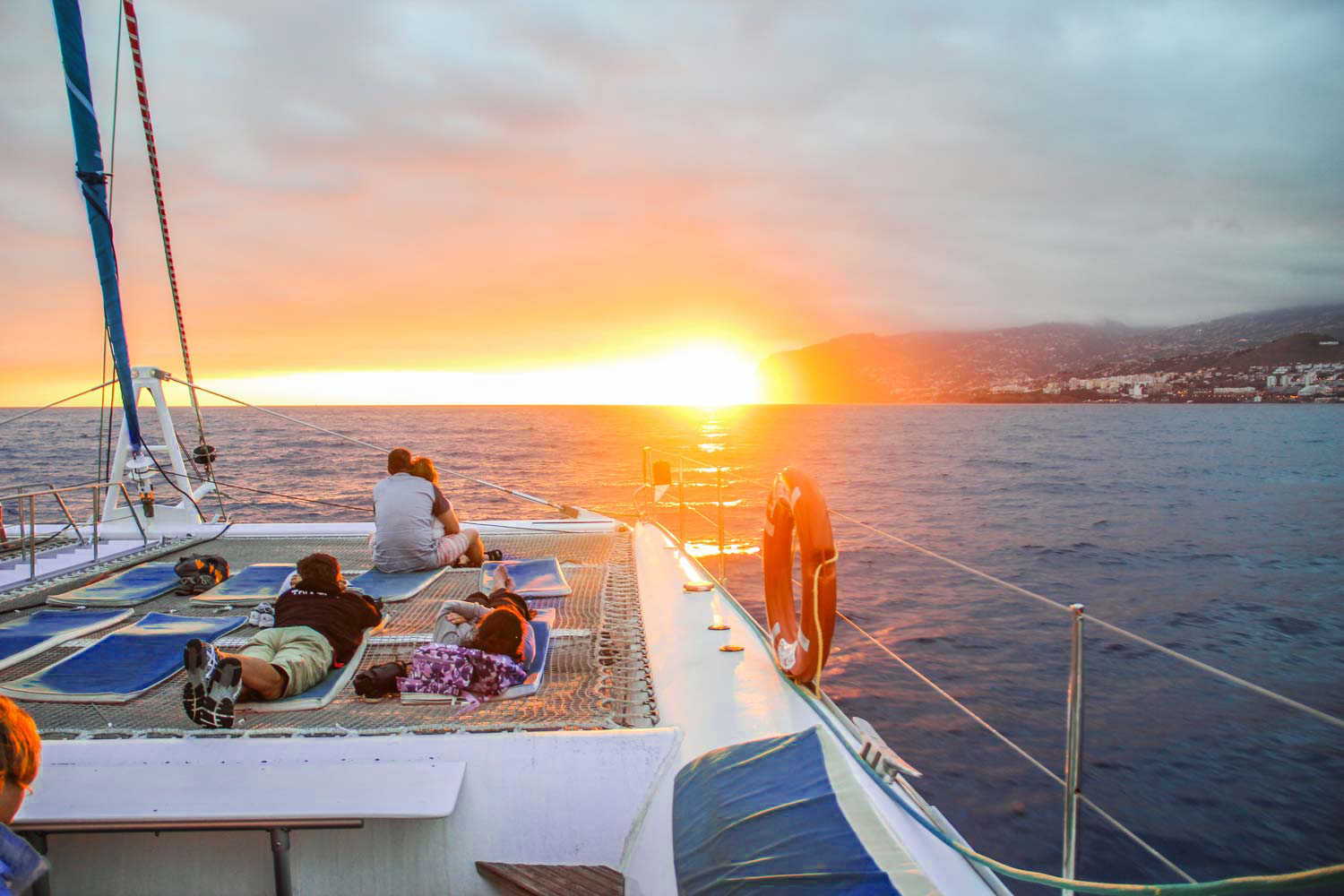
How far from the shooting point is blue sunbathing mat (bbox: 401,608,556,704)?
319 centimetres

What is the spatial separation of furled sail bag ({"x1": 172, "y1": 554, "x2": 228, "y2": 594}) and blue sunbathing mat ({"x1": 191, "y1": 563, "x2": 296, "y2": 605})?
0.07 m

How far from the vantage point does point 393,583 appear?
17.6ft

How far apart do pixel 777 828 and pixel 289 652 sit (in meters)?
2.39

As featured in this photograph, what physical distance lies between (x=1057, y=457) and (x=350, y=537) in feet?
113

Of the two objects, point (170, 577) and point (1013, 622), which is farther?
point (1013, 622)

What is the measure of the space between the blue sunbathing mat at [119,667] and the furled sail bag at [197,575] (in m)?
0.90

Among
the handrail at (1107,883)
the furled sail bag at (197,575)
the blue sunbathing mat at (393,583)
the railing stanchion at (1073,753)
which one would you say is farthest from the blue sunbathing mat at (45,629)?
the railing stanchion at (1073,753)

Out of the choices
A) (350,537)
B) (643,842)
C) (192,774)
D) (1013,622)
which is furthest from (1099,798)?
(350,537)

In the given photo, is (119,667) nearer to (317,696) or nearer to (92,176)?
(317,696)

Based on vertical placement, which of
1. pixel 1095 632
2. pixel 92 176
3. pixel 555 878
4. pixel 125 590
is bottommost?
pixel 1095 632

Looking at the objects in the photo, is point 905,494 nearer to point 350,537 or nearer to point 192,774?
point 350,537

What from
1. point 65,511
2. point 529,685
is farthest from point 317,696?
point 65,511

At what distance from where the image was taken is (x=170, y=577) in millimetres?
5438

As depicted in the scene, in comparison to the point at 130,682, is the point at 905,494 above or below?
below
